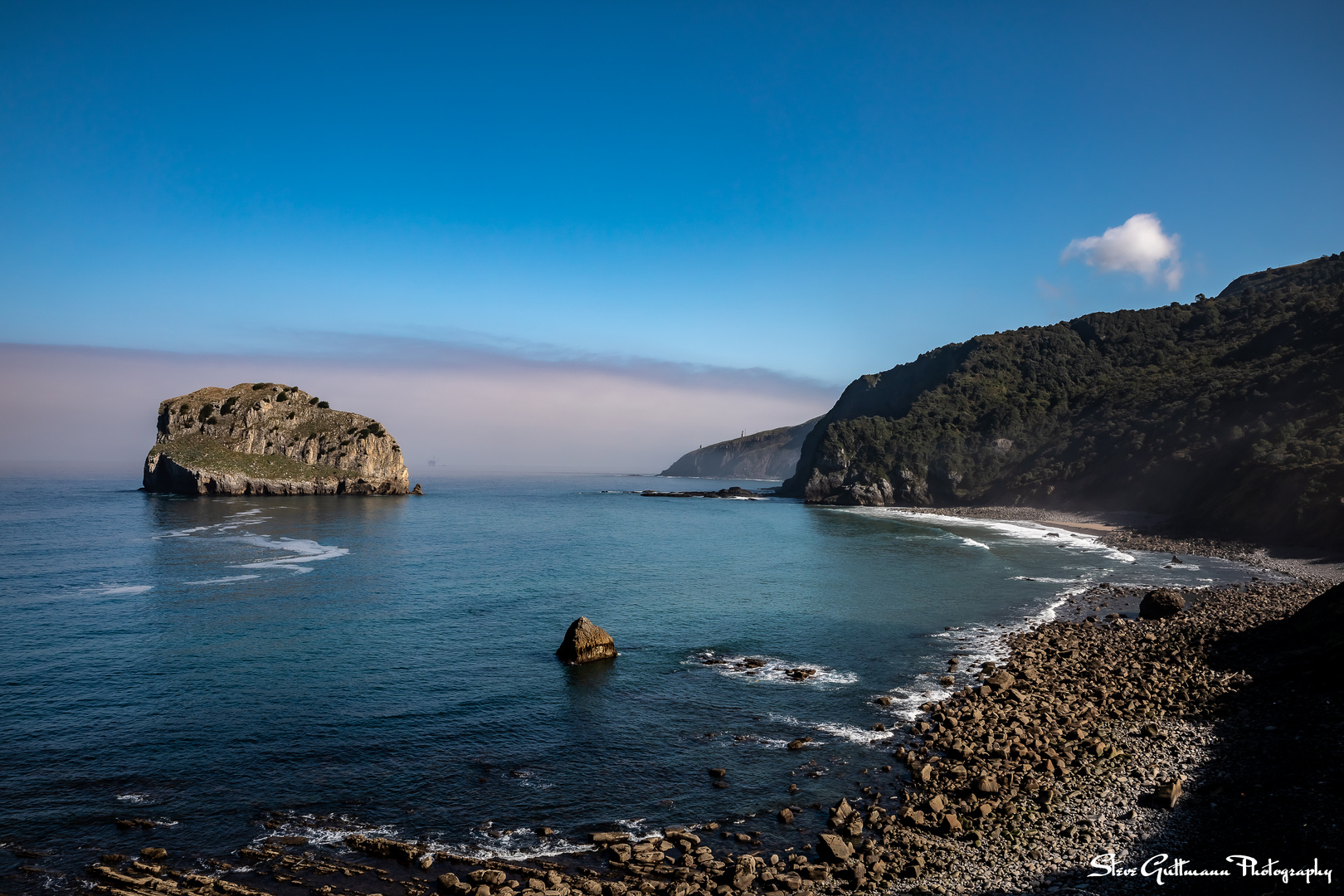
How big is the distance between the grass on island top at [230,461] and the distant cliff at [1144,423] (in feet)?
408

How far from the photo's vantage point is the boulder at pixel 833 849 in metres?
16.4

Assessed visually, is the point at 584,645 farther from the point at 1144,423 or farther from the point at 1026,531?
the point at 1144,423

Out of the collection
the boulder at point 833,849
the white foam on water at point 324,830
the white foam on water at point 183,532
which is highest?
the white foam on water at point 183,532

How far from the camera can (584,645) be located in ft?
111

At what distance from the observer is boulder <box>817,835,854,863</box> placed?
16.4 metres

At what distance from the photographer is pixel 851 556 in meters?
72.2

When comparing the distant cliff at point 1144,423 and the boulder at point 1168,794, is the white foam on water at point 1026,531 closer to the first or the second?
the distant cliff at point 1144,423

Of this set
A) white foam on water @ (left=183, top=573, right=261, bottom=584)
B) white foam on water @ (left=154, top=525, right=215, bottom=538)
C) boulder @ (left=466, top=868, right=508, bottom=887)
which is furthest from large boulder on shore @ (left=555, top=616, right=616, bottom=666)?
white foam on water @ (left=154, top=525, right=215, bottom=538)

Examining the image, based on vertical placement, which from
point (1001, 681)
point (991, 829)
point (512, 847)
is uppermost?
point (1001, 681)

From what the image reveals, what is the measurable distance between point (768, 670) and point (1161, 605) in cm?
2638

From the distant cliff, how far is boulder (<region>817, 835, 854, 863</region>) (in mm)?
70040

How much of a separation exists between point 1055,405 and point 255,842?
542 feet

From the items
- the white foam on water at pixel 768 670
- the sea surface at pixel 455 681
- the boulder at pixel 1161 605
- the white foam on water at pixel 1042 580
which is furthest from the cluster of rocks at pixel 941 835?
the white foam on water at pixel 1042 580

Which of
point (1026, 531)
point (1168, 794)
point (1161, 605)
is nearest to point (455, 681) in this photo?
point (1168, 794)
